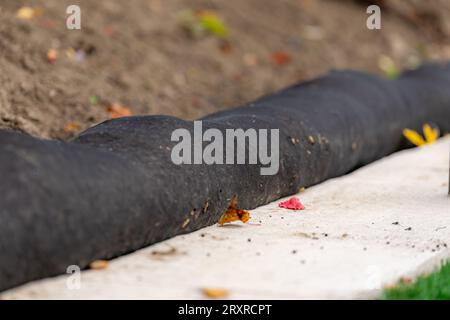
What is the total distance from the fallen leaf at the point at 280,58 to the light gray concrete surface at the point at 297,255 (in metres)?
3.43

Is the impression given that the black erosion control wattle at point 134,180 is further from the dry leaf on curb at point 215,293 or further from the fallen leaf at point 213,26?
the fallen leaf at point 213,26

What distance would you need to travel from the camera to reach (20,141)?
3.46 m

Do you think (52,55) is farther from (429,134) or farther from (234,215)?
(429,134)

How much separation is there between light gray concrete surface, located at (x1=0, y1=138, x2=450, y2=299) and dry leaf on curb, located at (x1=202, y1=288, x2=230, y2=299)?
0.07 ft

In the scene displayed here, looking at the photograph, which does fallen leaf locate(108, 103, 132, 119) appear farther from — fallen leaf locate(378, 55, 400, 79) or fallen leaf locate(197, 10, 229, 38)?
fallen leaf locate(378, 55, 400, 79)

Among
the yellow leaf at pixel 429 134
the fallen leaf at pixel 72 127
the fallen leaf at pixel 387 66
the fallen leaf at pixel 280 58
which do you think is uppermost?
the fallen leaf at pixel 387 66

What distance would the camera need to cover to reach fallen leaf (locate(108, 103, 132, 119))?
231 inches

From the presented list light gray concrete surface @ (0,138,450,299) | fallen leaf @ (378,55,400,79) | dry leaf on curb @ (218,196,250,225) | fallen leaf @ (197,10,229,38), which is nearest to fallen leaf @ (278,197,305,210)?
light gray concrete surface @ (0,138,450,299)

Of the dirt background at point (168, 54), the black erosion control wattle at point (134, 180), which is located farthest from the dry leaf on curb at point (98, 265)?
the dirt background at point (168, 54)

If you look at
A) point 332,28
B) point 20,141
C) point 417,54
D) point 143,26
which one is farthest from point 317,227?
point 417,54

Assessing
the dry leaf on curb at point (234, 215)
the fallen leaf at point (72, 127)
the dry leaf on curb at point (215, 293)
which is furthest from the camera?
the fallen leaf at point (72, 127)

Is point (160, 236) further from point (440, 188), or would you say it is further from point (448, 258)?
point (440, 188)

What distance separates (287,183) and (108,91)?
179 centimetres

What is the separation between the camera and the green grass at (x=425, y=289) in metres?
3.25
